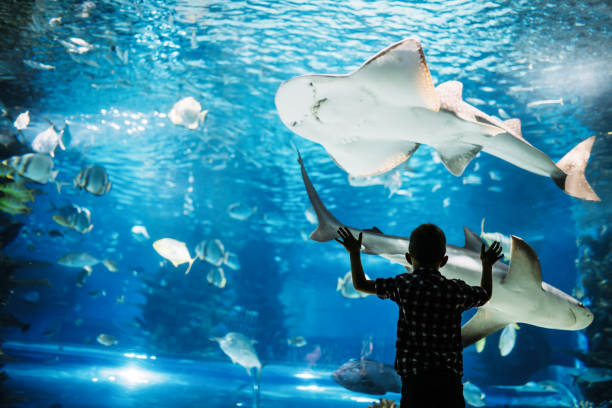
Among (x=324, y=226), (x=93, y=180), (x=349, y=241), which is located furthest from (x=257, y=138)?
(x=349, y=241)

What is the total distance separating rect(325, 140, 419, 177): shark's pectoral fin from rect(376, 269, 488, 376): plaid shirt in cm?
125

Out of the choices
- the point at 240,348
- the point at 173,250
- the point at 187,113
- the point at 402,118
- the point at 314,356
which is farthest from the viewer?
the point at 314,356

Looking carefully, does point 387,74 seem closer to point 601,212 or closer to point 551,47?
point 551,47

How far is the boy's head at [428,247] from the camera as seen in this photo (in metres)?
1.83

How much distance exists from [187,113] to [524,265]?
7.37m

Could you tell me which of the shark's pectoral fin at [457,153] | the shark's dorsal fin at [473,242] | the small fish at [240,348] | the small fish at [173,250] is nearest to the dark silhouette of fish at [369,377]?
the small fish at [240,348]

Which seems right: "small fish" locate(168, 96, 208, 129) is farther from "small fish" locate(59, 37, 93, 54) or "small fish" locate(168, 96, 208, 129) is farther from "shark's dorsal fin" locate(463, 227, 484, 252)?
"shark's dorsal fin" locate(463, 227, 484, 252)

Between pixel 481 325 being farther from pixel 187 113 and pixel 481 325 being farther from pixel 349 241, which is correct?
pixel 187 113

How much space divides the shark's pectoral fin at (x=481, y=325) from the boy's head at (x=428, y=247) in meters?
0.84

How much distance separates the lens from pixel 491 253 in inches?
73.5

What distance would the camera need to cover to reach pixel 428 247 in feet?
6.03

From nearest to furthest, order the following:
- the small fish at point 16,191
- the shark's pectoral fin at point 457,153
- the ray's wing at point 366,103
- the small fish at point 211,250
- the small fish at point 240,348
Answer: the ray's wing at point 366,103
the shark's pectoral fin at point 457,153
the small fish at point 16,191
the small fish at point 240,348
the small fish at point 211,250

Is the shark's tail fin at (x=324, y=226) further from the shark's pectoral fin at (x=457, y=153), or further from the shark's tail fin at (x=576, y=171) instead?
the shark's tail fin at (x=576, y=171)

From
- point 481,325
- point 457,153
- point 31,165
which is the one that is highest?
point 31,165
